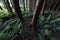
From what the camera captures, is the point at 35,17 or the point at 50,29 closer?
the point at 35,17

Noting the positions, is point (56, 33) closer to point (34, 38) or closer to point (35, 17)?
point (34, 38)

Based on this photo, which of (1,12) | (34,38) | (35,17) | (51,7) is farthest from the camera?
(51,7)

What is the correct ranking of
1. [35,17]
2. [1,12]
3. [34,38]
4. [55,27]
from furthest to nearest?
[1,12] → [55,27] → [34,38] → [35,17]

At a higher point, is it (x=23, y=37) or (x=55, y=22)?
(x=55, y=22)

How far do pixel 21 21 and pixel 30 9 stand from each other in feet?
7.90

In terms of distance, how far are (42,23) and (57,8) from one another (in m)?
1.86

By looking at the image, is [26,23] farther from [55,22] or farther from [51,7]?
[51,7]

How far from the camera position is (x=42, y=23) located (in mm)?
5066

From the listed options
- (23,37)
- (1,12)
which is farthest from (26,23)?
(1,12)

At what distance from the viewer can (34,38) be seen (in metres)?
4.52

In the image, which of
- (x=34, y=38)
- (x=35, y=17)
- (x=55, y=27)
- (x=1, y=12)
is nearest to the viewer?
(x=35, y=17)

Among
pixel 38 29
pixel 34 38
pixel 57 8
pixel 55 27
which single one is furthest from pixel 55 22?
pixel 57 8

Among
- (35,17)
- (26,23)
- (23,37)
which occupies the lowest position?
(23,37)

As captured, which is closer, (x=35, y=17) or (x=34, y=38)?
(x=35, y=17)
